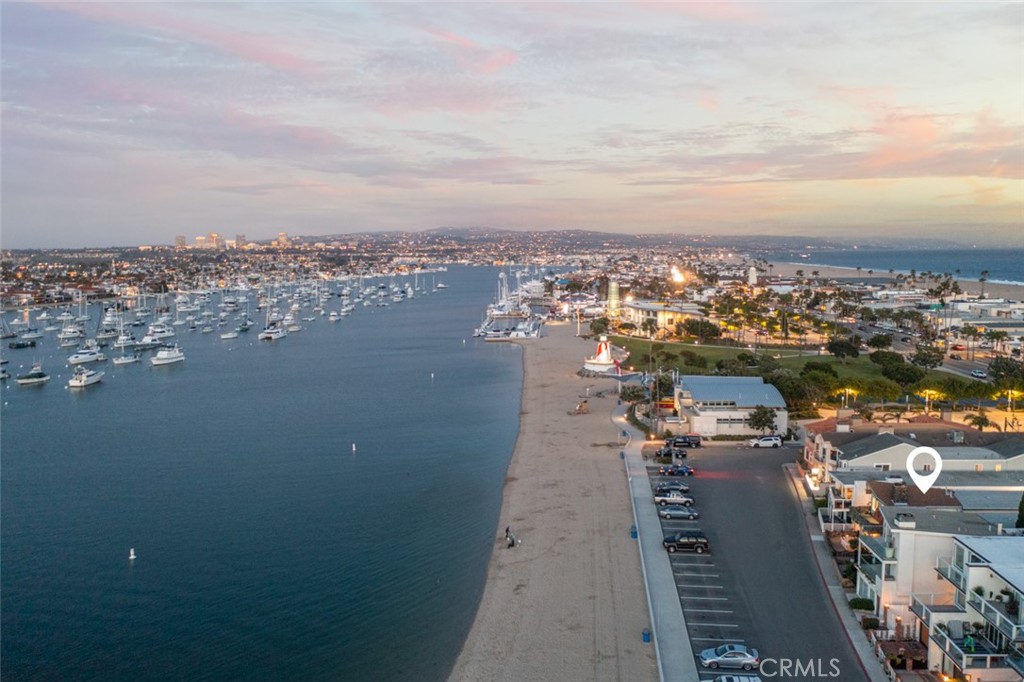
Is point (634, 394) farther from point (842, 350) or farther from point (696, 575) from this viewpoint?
point (696, 575)

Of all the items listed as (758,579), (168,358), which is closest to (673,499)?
(758,579)

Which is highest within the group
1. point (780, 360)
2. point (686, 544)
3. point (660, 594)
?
point (780, 360)

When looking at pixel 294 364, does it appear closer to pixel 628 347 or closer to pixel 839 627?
pixel 628 347

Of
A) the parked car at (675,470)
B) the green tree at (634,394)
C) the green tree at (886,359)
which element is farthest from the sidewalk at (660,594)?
the green tree at (886,359)

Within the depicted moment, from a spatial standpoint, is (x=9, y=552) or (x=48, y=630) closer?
(x=48, y=630)

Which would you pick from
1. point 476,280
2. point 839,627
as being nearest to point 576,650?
point 839,627

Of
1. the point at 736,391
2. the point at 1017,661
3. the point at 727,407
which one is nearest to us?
the point at 1017,661

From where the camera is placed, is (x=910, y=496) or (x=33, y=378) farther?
(x=33, y=378)
